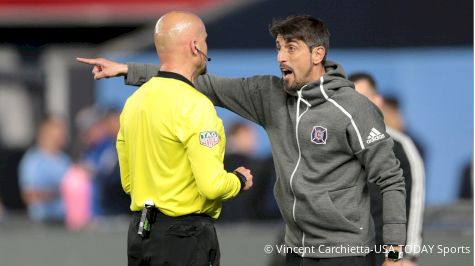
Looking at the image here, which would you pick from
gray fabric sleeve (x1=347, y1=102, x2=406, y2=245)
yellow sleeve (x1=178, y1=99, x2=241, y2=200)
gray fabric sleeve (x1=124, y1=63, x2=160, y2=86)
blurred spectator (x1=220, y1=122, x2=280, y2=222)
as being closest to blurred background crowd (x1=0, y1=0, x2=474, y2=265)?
blurred spectator (x1=220, y1=122, x2=280, y2=222)

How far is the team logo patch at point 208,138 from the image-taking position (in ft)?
13.5

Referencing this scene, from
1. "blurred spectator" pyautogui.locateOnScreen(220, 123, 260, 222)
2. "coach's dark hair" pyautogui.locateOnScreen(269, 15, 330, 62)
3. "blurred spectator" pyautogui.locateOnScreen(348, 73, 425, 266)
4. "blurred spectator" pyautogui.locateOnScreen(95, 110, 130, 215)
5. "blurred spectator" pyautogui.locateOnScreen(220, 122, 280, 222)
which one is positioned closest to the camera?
"coach's dark hair" pyautogui.locateOnScreen(269, 15, 330, 62)

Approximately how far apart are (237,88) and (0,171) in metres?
5.42

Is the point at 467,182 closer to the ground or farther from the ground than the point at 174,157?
closer to the ground

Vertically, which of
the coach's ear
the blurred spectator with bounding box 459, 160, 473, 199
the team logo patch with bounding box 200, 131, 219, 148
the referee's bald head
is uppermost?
the referee's bald head

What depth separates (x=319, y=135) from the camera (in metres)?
4.26

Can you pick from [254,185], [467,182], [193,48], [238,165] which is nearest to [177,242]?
[193,48]

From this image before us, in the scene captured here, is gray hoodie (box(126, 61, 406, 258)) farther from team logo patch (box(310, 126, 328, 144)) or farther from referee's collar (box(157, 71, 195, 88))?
referee's collar (box(157, 71, 195, 88))

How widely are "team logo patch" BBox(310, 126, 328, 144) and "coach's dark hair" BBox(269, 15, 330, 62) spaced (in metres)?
0.32

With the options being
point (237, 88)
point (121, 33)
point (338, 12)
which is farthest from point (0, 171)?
point (237, 88)

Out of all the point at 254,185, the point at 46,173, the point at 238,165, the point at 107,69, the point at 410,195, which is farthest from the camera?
the point at 46,173

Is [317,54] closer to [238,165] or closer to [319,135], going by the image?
[319,135]

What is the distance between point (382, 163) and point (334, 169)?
7.1 inches

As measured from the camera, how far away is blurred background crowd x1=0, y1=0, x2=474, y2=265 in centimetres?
888
